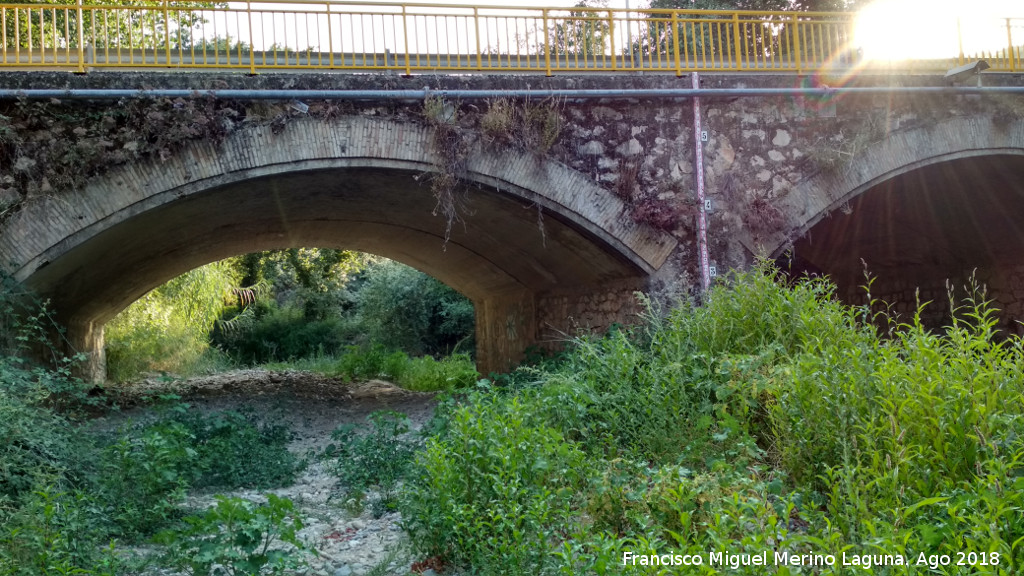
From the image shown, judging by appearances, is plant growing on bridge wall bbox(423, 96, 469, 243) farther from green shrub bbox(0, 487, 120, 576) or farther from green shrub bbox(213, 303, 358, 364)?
green shrub bbox(213, 303, 358, 364)

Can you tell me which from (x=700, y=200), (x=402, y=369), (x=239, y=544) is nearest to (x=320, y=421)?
(x=700, y=200)

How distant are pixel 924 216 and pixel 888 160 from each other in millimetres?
2893

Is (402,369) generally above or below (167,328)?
below

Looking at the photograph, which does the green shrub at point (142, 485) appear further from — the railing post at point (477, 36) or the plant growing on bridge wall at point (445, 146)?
the railing post at point (477, 36)

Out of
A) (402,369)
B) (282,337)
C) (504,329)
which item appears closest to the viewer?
(504,329)

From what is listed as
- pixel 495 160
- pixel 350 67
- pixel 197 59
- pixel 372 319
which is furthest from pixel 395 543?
pixel 372 319

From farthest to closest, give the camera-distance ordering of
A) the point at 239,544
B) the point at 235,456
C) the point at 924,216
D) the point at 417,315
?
the point at 417,315 < the point at 924,216 < the point at 235,456 < the point at 239,544

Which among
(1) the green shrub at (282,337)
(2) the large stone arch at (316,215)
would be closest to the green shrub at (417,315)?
(1) the green shrub at (282,337)

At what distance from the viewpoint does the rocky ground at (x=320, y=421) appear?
4.40 m

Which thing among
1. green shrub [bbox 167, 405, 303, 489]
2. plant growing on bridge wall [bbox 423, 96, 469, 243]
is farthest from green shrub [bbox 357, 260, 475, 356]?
green shrub [bbox 167, 405, 303, 489]

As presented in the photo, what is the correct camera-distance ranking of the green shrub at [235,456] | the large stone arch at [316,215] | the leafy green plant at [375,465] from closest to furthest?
the leafy green plant at [375,465]
the green shrub at [235,456]
the large stone arch at [316,215]

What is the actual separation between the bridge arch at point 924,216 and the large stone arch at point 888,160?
0.4 inches

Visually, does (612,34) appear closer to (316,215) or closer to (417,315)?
(316,215)

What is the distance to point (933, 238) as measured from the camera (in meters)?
11.7
